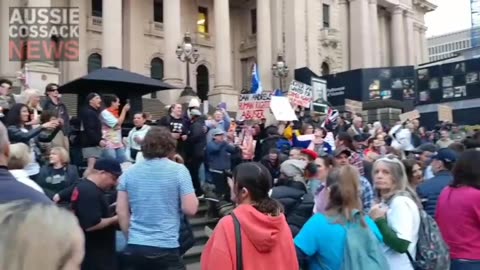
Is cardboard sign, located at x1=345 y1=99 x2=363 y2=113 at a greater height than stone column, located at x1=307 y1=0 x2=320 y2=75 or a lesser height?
lesser

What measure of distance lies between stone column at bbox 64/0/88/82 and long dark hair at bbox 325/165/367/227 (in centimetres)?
2874

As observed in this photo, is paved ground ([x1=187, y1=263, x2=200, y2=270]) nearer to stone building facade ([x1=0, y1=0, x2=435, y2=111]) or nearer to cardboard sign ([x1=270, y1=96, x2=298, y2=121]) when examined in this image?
cardboard sign ([x1=270, y1=96, x2=298, y2=121])

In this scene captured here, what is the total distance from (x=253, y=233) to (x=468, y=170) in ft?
7.34

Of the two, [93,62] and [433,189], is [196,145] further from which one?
[93,62]

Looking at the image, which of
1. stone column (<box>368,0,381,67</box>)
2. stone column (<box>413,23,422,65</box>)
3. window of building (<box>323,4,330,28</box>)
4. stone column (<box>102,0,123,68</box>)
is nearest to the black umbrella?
stone column (<box>102,0,123,68</box>)

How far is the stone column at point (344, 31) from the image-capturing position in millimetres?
43812

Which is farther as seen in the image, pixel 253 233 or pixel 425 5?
pixel 425 5

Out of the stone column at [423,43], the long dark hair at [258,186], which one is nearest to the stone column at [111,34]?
the long dark hair at [258,186]

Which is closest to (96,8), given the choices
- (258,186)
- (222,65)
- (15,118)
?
(222,65)

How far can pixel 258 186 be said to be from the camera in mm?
3293

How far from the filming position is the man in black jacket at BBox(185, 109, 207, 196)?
1082cm

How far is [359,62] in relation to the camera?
141ft

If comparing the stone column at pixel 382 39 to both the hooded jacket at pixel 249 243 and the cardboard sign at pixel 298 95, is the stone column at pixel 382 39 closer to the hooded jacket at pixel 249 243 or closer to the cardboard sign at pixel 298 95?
the cardboard sign at pixel 298 95

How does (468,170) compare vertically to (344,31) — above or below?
below
